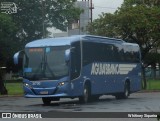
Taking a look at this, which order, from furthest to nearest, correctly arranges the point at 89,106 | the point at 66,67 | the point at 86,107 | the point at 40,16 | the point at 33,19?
the point at 40,16 → the point at 33,19 → the point at 66,67 → the point at 89,106 → the point at 86,107

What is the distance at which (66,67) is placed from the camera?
82.3ft

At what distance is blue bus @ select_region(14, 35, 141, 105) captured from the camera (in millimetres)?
25047

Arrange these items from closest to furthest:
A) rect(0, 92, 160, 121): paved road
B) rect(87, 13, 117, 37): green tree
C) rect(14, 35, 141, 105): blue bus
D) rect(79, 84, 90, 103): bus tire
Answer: rect(0, 92, 160, 121): paved road → rect(14, 35, 141, 105): blue bus → rect(79, 84, 90, 103): bus tire → rect(87, 13, 117, 37): green tree

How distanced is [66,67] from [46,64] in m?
0.94

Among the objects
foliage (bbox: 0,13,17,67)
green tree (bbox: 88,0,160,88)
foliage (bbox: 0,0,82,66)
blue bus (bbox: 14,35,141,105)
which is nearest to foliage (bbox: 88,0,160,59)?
green tree (bbox: 88,0,160,88)

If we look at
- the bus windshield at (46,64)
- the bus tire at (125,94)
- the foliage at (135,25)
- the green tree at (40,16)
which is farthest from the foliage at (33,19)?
the bus windshield at (46,64)

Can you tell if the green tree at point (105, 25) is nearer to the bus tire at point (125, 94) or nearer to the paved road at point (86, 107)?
the bus tire at point (125, 94)

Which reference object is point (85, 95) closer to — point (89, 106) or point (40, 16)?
point (89, 106)

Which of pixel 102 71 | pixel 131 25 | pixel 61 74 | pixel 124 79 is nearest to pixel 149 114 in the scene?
pixel 61 74

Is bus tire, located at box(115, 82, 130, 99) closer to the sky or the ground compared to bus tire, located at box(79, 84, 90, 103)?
closer to the ground

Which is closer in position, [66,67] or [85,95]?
[66,67]

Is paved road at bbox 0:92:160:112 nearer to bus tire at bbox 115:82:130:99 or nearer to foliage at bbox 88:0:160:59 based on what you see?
bus tire at bbox 115:82:130:99

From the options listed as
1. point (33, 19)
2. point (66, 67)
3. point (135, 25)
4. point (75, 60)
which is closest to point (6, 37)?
point (33, 19)

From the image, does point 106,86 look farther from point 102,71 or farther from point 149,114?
point 149,114
